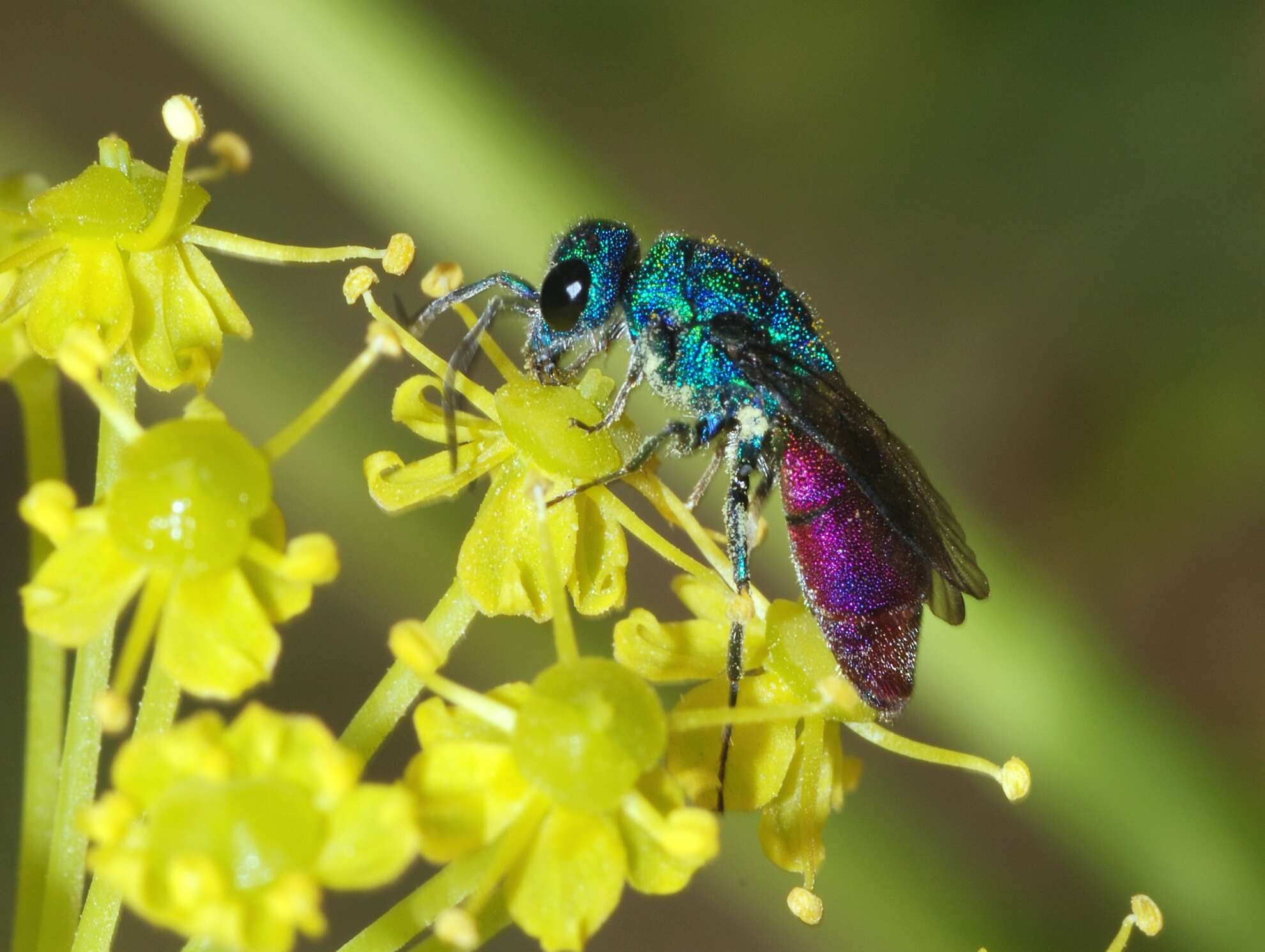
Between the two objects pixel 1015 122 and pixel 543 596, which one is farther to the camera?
pixel 1015 122

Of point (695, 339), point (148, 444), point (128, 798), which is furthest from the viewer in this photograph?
point (695, 339)

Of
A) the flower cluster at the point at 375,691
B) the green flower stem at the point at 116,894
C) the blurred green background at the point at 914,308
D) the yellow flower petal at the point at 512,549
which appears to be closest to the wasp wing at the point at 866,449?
the flower cluster at the point at 375,691

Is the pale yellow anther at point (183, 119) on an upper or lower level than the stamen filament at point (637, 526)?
upper

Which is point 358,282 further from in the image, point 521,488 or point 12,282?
point 12,282

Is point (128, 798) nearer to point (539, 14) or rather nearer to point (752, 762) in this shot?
point (752, 762)

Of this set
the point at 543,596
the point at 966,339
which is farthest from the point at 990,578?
the point at 543,596

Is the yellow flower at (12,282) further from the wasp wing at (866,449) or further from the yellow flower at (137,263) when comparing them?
the wasp wing at (866,449)
